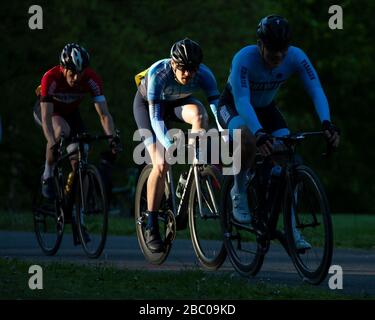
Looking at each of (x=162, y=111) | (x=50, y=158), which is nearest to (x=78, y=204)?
(x=50, y=158)

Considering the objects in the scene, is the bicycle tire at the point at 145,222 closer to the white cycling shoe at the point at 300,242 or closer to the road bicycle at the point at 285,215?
the road bicycle at the point at 285,215

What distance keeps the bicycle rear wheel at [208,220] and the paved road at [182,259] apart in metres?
0.15

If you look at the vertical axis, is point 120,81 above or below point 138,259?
above

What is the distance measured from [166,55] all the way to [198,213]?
2468 centimetres

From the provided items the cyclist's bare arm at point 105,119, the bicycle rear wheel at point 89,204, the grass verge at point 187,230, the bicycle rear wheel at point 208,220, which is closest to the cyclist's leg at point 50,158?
the cyclist's bare arm at point 105,119

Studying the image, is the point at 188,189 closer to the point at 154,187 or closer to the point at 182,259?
the point at 154,187

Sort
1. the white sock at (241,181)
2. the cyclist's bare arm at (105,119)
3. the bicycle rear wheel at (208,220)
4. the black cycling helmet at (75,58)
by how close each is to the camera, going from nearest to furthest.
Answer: the white sock at (241,181), the bicycle rear wheel at (208,220), the black cycling helmet at (75,58), the cyclist's bare arm at (105,119)

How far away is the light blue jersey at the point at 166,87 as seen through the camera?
11055 mm

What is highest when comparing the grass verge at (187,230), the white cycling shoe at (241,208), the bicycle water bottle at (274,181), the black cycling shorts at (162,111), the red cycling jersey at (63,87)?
the red cycling jersey at (63,87)

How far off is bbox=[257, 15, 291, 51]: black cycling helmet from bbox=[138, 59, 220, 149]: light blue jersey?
144cm
